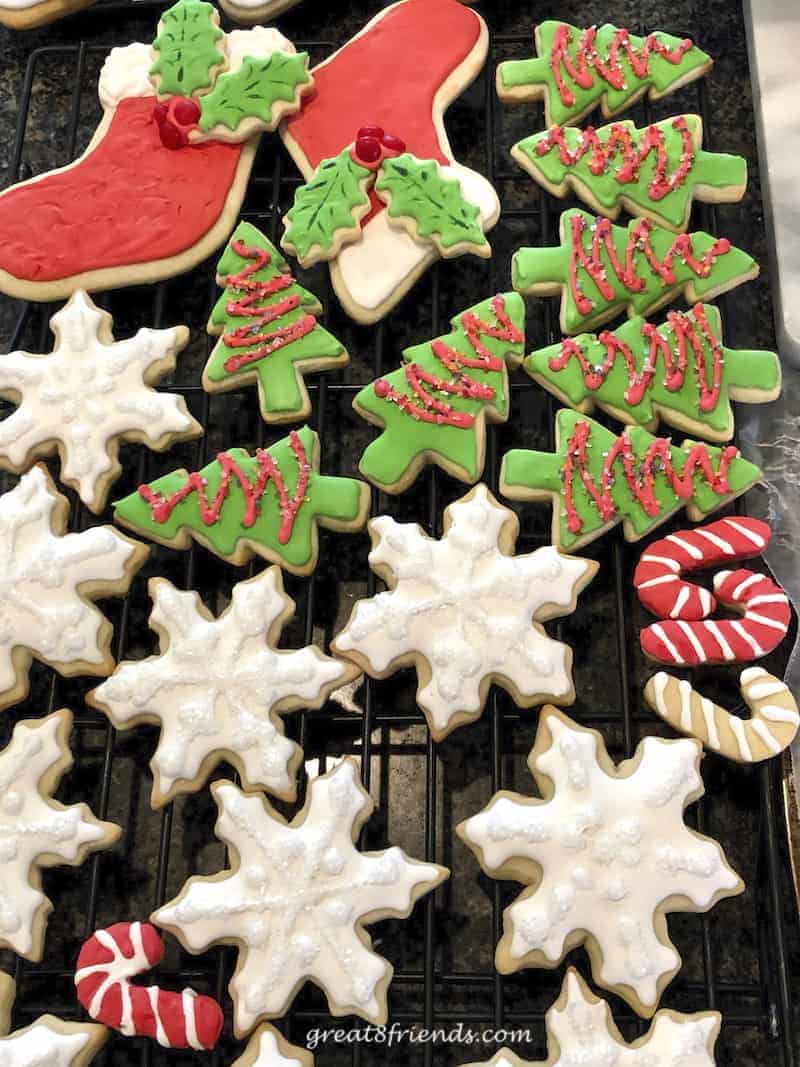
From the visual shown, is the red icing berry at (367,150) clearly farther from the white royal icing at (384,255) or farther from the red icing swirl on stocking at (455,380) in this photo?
the red icing swirl on stocking at (455,380)

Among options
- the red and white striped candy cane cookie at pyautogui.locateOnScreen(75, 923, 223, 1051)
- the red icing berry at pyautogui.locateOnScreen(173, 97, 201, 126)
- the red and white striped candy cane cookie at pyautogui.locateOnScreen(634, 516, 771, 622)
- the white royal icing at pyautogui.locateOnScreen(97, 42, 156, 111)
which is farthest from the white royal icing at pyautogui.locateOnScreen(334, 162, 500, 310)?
the red and white striped candy cane cookie at pyautogui.locateOnScreen(75, 923, 223, 1051)

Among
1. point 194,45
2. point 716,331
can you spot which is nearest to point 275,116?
point 194,45

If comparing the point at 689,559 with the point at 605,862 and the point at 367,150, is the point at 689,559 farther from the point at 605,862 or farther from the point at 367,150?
the point at 367,150

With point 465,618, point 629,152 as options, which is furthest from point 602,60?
point 465,618

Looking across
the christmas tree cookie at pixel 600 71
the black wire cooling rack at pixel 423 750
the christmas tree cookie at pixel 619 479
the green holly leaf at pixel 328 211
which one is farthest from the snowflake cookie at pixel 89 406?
the christmas tree cookie at pixel 600 71

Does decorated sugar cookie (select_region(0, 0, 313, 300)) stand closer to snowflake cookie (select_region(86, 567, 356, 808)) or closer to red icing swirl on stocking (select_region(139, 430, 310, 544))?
red icing swirl on stocking (select_region(139, 430, 310, 544))

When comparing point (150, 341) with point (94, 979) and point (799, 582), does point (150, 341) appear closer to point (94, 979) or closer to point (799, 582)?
point (94, 979)

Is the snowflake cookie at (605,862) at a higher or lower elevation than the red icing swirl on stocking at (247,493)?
lower
